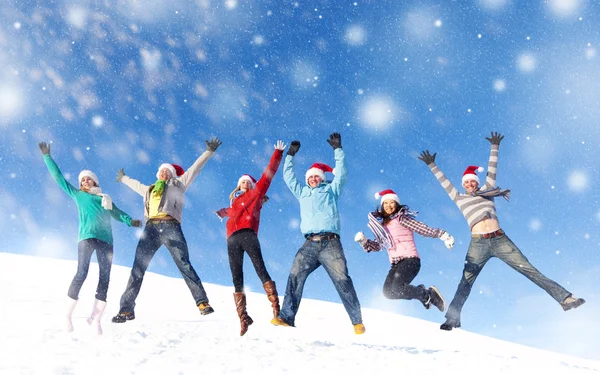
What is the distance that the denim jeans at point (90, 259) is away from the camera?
6.45 m

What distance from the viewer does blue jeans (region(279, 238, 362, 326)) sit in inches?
267

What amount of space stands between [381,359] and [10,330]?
3877 mm

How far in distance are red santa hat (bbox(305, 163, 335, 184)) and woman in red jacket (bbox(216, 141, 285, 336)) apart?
52cm

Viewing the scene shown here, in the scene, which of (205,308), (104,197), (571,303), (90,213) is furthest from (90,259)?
(571,303)

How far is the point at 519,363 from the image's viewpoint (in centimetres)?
547

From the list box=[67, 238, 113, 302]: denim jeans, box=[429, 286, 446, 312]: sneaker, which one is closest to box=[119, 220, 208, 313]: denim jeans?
box=[67, 238, 113, 302]: denim jeans

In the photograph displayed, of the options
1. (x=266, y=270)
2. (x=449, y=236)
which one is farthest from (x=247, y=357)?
(x=449, y=236)

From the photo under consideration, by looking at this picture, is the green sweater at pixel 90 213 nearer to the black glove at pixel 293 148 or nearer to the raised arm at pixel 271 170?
the raised arm at pixel 271 170

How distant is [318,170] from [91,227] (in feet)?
10.3

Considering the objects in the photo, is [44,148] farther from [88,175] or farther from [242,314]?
[242,314]

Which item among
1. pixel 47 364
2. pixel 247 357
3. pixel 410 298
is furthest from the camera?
pixel 410 298

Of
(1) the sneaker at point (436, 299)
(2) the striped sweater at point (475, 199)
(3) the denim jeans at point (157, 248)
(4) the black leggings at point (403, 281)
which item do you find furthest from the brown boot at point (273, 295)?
(2) the striped sweater at point (475, 199)

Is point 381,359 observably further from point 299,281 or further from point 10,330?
point 10,330

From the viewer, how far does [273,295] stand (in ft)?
22.4
